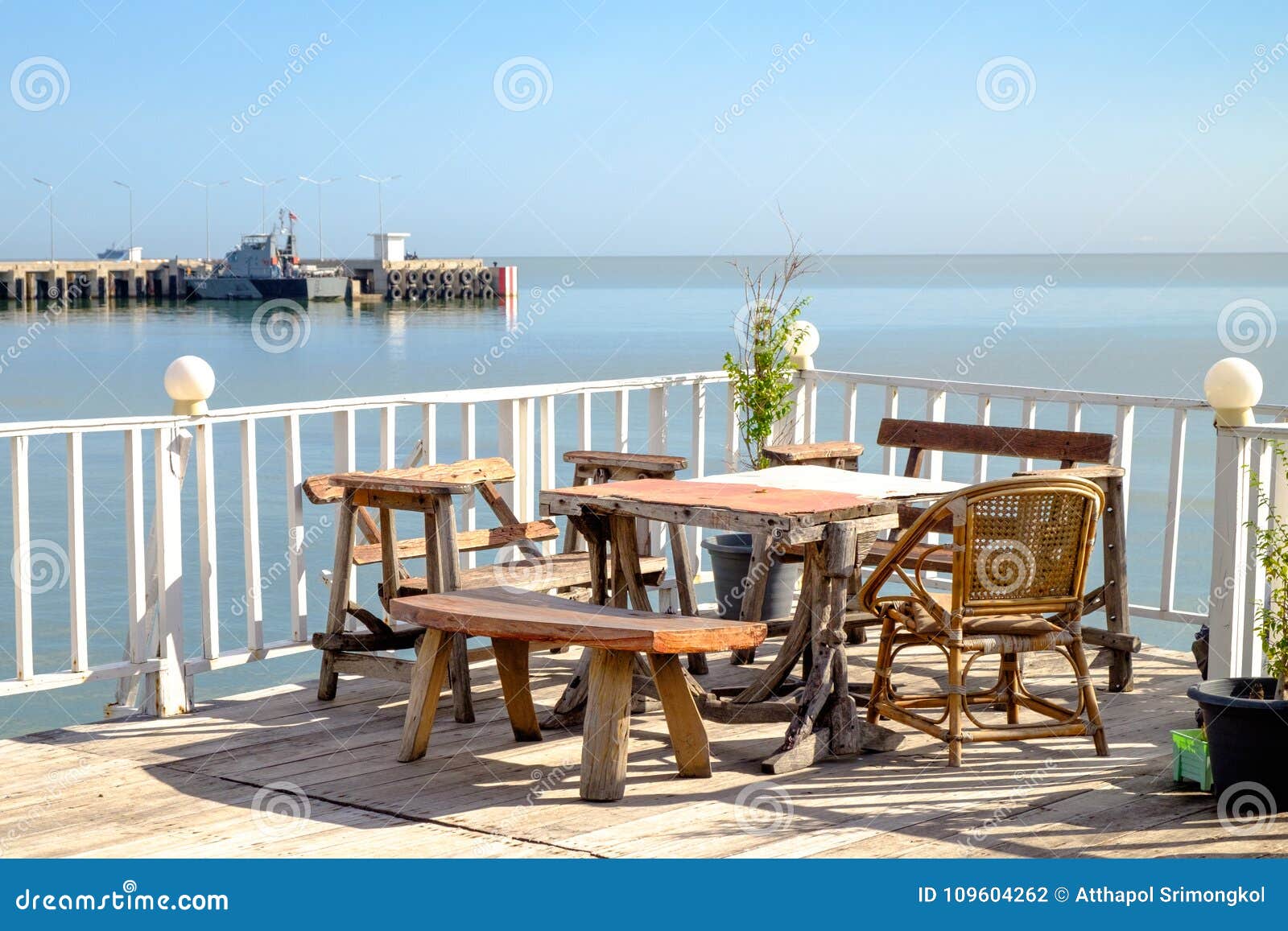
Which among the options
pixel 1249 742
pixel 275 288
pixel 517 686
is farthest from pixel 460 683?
pixel 275 288

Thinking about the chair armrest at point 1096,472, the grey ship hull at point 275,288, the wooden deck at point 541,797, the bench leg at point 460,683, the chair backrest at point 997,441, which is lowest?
the wooden deck at point 541,797

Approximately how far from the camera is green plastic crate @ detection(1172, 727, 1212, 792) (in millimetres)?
3883

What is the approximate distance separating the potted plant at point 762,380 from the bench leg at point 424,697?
222 cm

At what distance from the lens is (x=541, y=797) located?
3930 millimetres

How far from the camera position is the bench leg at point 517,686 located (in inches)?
174

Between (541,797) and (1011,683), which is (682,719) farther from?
(1011,683)

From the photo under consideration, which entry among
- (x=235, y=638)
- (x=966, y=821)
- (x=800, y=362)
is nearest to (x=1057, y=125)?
(x=800, y=362)

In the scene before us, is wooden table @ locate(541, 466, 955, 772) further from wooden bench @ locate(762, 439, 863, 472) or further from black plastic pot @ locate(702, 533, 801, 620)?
black plastic pot @ locate(702, 533, 801, 620)

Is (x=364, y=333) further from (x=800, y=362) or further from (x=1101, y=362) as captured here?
(x=800, y=362)

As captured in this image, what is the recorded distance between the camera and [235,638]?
1169cm

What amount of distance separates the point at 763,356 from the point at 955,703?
271 centimetres

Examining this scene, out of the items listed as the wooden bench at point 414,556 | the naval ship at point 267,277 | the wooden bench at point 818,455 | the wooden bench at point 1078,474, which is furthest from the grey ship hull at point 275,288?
the wooden bench at point 414,556

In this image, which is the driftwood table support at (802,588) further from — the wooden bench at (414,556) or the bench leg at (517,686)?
the wooden bench at (414,556)

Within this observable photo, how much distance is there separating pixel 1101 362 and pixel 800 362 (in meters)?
27.1
